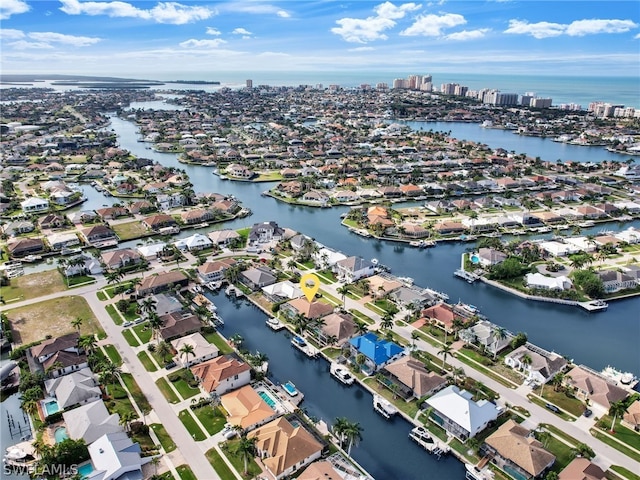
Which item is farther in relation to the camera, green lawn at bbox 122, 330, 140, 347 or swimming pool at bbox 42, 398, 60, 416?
green lawn at bbox 122, 330, 140, 347

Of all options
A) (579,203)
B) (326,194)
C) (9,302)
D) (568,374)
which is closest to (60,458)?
(9,302)

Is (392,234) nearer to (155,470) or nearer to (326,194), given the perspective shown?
(326,194)

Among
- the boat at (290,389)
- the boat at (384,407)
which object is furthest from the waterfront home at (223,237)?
the boat at (384,407)

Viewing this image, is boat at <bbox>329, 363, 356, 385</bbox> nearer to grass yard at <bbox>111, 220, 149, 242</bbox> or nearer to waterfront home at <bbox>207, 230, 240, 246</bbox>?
waterfront home at <bbox>207, 230, 240, 246</bbox>

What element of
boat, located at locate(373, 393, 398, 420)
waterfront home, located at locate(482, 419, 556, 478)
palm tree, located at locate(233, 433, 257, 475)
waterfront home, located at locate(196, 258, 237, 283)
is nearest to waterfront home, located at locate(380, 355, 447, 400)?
boat, located at locate(373, 393, 398, 420)

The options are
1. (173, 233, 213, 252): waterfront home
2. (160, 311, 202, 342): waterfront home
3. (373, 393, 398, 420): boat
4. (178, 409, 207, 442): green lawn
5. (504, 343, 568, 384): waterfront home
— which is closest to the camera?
(178, 409, 207, 442): green lawn

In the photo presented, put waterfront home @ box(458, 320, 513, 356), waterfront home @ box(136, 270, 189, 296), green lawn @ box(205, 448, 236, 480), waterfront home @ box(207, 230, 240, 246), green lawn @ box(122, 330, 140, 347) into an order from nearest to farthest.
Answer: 1. green lawn @ box(205, 448, 236, 480)
2. waterfront home @ box(458, 320, 513, 356)
3. green lawn @ box(122, 330, 140, 347)
4. waterfront home @ box(136, 270, 189, 296)
5. waterfront home @ box(207, 230, 240, 246)
